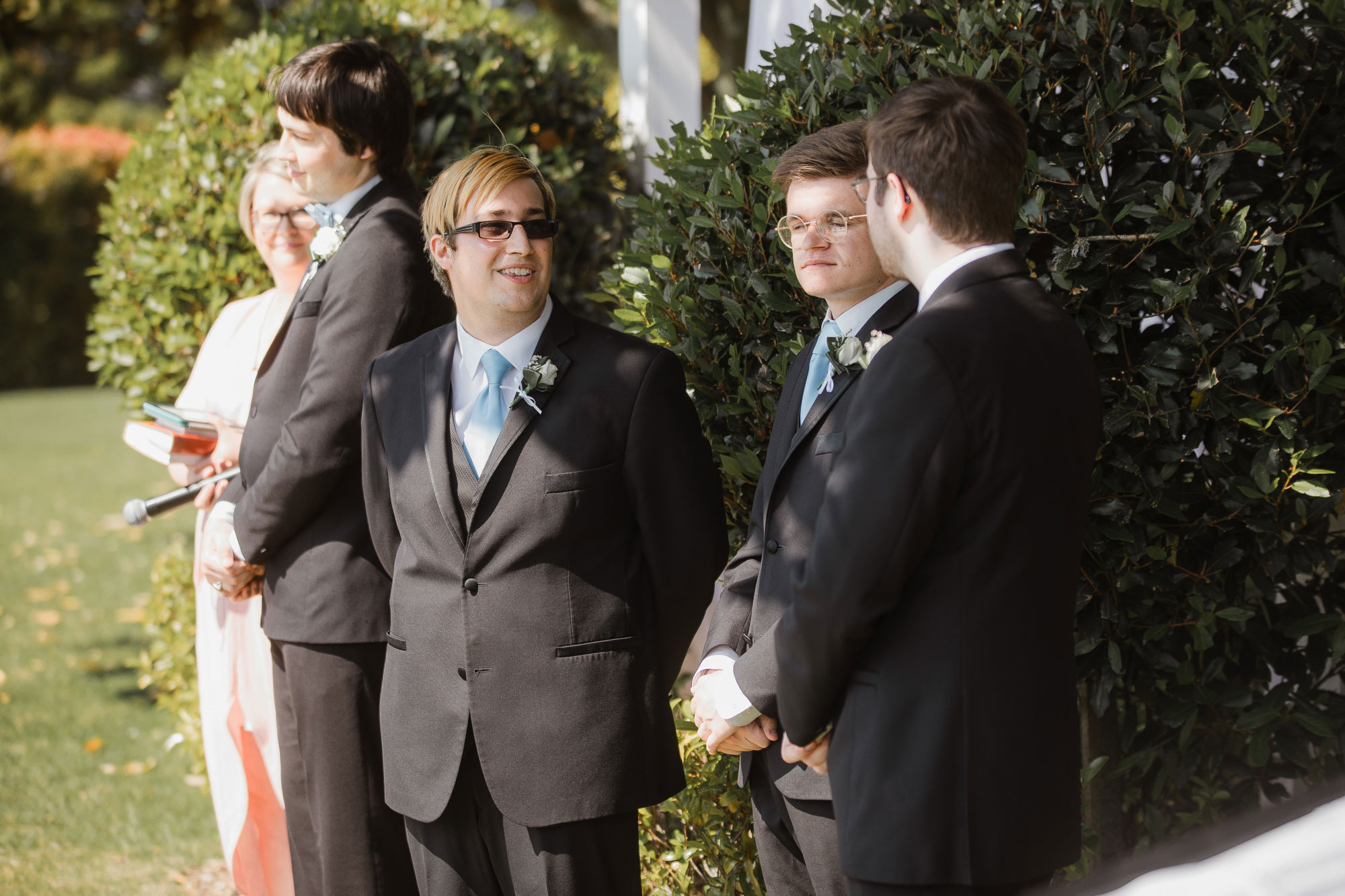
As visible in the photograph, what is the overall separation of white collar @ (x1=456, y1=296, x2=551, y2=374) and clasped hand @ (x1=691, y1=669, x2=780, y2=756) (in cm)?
90

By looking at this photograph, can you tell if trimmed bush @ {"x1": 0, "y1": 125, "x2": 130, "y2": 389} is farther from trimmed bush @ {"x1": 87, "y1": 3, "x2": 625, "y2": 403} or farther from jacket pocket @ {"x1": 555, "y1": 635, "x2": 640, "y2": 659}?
jacket pocket @ {"x1": 555, "y1": 635, "x2": 640, "y2": 659}

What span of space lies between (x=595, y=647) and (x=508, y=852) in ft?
1.75

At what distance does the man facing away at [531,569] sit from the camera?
8.66 ft

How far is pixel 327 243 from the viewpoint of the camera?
3.47 m

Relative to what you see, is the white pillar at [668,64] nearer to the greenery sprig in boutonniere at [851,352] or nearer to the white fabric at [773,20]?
the white fabric at [773,20]

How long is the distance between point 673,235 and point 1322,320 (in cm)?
169

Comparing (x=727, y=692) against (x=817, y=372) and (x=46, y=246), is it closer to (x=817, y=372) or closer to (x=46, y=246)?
(x=817, y=372)

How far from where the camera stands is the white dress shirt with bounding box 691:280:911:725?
7.61 ft

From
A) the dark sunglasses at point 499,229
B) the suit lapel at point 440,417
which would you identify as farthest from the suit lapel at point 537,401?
the dark sunglasses at point 499,229

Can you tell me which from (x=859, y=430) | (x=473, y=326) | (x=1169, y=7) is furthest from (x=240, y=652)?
(x=1169, y=7)

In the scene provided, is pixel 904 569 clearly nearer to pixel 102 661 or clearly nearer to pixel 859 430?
pixel 859 430

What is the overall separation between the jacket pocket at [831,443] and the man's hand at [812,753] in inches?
20.9

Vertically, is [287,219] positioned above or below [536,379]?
above

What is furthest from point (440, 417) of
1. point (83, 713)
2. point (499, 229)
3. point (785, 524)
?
point (83, 713)
